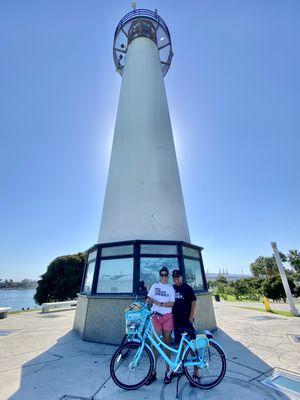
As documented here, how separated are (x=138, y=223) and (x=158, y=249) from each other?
1350 mm

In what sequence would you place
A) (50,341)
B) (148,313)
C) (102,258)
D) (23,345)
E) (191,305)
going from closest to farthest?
(148,313)
(191,305)
(23,345)
(50,341)
(102,258)

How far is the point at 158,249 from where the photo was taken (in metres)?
8.22

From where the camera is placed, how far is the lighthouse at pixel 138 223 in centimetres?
757

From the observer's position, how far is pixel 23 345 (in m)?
7.19

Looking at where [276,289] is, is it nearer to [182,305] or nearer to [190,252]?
[190,252]

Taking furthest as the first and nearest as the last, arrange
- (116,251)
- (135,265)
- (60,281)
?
(60,281)
(116,251)
(135,265)

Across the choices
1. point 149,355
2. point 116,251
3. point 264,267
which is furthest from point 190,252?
point 264,267

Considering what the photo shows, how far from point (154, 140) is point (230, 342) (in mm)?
8332

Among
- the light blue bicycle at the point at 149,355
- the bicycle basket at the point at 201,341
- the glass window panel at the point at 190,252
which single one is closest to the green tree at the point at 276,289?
the glass window panel at the point at 190,252

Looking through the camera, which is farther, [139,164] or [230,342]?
[139,164]

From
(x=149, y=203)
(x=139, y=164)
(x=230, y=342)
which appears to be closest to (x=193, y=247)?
(x=149, y=203)

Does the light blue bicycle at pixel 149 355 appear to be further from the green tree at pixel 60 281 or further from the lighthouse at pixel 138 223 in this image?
the green tree at pixel 60 281

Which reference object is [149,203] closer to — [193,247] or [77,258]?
[193,247]

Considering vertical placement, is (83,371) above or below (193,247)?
below
